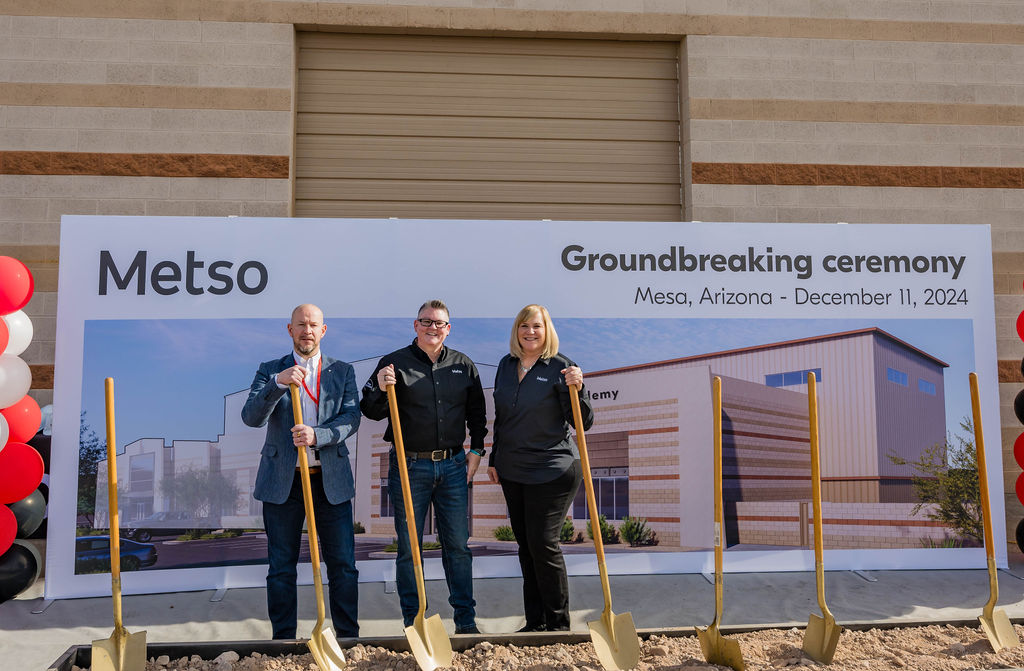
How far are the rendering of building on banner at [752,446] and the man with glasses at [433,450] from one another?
78 cm

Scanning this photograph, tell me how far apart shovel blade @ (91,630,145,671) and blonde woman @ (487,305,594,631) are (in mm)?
1563

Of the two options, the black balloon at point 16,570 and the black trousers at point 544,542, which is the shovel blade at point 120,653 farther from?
the black balloon at point 16,570

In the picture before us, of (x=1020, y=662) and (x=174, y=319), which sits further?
(x=174, y=319)

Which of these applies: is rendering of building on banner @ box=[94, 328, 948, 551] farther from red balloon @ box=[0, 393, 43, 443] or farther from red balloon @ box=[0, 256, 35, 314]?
red balloon @ box=[0, 256, 35, 314]

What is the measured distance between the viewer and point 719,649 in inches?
115

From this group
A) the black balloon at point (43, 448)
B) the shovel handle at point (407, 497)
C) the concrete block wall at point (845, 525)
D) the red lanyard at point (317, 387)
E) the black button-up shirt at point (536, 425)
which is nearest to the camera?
the shovel handle at point (407, 497)

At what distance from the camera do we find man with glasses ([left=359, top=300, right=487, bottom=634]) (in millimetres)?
3652

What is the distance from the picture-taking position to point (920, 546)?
473cm

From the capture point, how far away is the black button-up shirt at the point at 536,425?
142 inches

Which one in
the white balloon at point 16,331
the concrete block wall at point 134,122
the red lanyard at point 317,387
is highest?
the concrete block wall at point 134,122

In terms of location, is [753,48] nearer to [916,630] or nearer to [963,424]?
[963,424]

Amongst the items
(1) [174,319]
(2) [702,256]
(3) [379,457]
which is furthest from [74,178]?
(2) [702,256]

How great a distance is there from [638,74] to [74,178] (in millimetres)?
4121

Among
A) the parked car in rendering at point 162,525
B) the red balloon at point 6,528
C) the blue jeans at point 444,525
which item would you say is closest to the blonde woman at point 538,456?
the blue jeans at point 444,525
